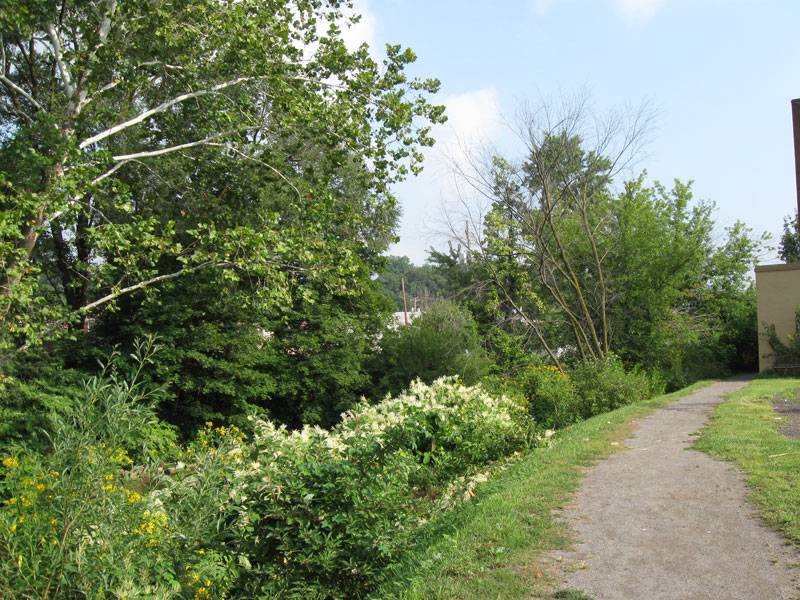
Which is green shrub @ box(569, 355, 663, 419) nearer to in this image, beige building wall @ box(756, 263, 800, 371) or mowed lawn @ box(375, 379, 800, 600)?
mowed lawn @ box(375, 379, 800, 600)

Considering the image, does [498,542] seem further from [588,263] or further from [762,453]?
[588,263]

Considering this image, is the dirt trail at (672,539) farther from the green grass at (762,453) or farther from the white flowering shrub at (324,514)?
the white flowering shrub at (324,514)

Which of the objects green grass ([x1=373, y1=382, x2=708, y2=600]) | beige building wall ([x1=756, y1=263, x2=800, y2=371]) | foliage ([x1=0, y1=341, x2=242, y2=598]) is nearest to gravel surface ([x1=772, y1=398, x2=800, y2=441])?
green grass ([x1=373, y1=382, x2=708, y2=600])

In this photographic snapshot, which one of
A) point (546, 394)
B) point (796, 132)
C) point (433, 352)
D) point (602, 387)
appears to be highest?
point (796, 132)

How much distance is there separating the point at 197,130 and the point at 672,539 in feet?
42.0

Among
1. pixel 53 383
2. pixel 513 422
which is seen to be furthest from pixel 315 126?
pixel 53 383

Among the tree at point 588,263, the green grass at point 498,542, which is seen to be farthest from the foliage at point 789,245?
the green grass at point 498,542

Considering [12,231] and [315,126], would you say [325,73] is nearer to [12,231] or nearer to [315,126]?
[315,126]

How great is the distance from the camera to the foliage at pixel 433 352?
20922 millimetres

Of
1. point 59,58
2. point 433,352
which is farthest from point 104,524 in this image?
point 433,352

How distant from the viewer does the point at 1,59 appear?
39.6 feet

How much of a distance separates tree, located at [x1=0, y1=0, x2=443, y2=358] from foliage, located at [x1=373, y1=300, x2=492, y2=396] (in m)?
7.63

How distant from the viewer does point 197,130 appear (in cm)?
1423

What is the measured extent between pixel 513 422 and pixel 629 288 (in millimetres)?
15740
